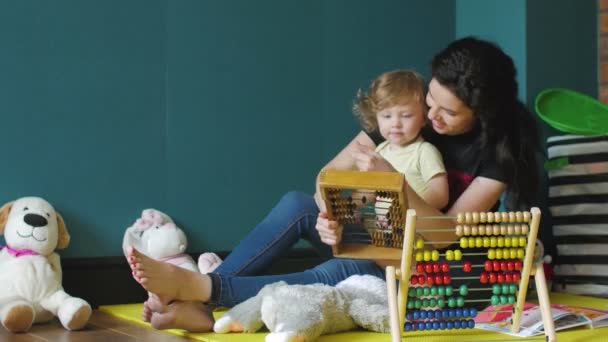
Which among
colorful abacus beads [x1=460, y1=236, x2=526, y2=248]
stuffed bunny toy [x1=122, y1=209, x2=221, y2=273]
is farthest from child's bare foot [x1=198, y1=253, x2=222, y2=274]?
colorful abacus beads [x1=460, y1=236, x2=526, y2=248]

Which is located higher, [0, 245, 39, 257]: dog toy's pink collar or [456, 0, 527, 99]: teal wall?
[456, 0, 527, 99]: teal wall

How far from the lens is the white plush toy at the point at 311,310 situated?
7.12 feet

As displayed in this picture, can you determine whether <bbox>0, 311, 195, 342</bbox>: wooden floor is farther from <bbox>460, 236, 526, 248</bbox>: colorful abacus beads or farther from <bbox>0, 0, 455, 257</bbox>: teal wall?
<bbox>460, 236, 526, 248</bbox>: colorful abacus beads

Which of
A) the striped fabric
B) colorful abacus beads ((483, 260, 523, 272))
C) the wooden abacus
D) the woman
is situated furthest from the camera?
the striped fabric

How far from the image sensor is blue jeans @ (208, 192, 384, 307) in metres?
2.49

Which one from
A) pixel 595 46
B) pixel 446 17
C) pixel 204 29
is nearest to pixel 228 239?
pixel 204 29

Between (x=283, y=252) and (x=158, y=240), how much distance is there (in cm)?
54

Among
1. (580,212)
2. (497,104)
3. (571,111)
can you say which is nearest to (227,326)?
(497,104)

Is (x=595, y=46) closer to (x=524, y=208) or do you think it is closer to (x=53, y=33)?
(x=524, y=208)

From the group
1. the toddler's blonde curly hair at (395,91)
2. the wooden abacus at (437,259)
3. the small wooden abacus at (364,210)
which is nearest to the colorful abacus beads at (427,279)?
the wooden abacus at (437,259)

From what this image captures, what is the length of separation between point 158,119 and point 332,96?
66cm

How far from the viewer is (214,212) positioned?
3178mm

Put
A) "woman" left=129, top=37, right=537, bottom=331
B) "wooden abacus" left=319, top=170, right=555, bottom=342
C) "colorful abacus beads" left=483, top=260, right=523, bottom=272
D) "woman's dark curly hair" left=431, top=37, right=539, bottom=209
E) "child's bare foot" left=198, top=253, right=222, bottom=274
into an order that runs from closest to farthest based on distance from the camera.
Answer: "wooden abacus" left=319, top=170, right=555, bottom=342 → "colorful abacus beads" left=483, top=260, right=523, bottom=272 → "woman" left=129, top=37, right=537, bottom=331 → "woman's dark curly hair" left=431, top=37, right=539, bottom=209 → "child's bare foot" left=198, top=253, right=222, bottom=274

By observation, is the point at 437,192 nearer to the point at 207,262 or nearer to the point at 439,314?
the point at 439,314
